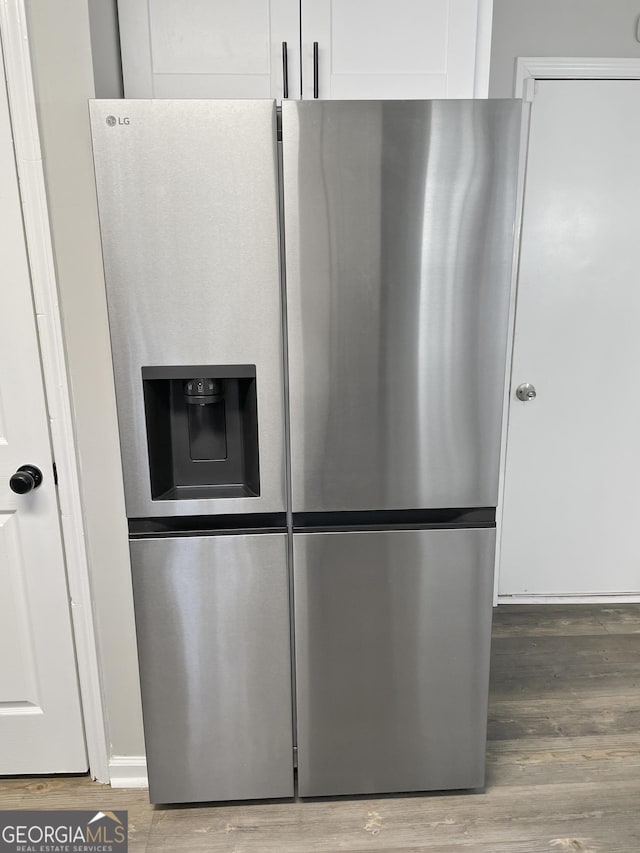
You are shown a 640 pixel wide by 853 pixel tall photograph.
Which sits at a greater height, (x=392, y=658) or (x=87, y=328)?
(x=87, y=328)

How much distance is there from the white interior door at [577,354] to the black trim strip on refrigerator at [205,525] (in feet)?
4.72

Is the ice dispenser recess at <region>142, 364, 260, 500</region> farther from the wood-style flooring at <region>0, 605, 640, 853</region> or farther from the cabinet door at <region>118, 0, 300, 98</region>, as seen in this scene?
the wood-style flooring at <region>0, 605, 640, 853</region>

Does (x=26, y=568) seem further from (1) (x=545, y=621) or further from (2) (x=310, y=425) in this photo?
(1) (x=545, y=621)

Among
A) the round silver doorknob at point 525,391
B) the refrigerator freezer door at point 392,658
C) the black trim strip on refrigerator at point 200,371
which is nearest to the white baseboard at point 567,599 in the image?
the round silver doorknob at point 525,391

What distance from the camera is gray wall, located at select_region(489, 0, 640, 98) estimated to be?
242 cm

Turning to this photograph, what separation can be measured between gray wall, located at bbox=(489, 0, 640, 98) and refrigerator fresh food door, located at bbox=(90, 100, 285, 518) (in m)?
1.44

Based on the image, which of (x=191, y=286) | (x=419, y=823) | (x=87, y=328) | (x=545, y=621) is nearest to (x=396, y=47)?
A: (x=191, y=286)

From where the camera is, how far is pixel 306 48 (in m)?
1.63

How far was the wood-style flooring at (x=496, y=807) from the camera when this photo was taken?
1749 mm

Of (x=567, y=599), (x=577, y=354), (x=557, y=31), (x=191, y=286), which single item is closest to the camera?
(x=191, y=286)

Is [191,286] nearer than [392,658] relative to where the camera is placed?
Yes

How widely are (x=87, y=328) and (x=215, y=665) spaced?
3.08 ft

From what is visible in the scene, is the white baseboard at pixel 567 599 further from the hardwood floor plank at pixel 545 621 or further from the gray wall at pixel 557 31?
the gray wall at pixel 557 31

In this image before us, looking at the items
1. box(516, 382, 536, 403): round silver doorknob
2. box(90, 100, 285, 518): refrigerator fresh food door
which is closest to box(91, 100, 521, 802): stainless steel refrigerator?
box(90, 100, 285, 518): refrigerator fresh food door
